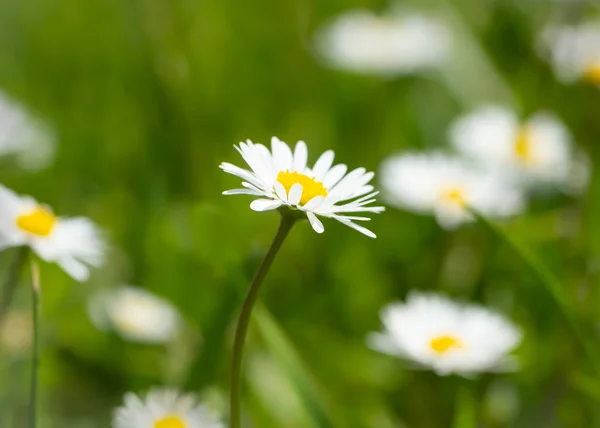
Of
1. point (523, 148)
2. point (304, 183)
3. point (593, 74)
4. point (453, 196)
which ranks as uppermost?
point (593, 74)

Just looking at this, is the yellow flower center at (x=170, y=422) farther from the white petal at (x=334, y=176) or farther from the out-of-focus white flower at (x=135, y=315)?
the out-of-focus white flower at (x=135, y=315)

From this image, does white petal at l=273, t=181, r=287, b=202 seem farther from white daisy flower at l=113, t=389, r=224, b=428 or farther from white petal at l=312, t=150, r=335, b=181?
white daisy flower at l=113, t=389, r=224, b=428

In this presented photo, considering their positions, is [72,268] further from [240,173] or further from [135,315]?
[135,315]

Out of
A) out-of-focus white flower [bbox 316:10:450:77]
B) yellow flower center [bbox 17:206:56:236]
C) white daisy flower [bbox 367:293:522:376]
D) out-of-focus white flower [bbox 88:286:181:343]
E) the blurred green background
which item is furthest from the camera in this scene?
out-of-focus white flower [bbox 316:10:450:77]

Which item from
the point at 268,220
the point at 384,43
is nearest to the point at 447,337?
the point at 268,220

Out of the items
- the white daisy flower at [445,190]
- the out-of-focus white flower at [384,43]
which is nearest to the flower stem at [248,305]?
the white daisy flower at [445,190]

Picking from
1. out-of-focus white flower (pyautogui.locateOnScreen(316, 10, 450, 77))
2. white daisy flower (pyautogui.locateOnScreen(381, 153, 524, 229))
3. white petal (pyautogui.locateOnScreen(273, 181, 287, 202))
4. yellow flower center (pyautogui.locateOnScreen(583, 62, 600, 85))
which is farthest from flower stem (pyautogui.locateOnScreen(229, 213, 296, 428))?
out-of-focus white flower (pyautogui.locateOnScreen(316, 10, 450, 77))

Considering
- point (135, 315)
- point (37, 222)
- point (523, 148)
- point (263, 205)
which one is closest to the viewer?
point (263, 205)
